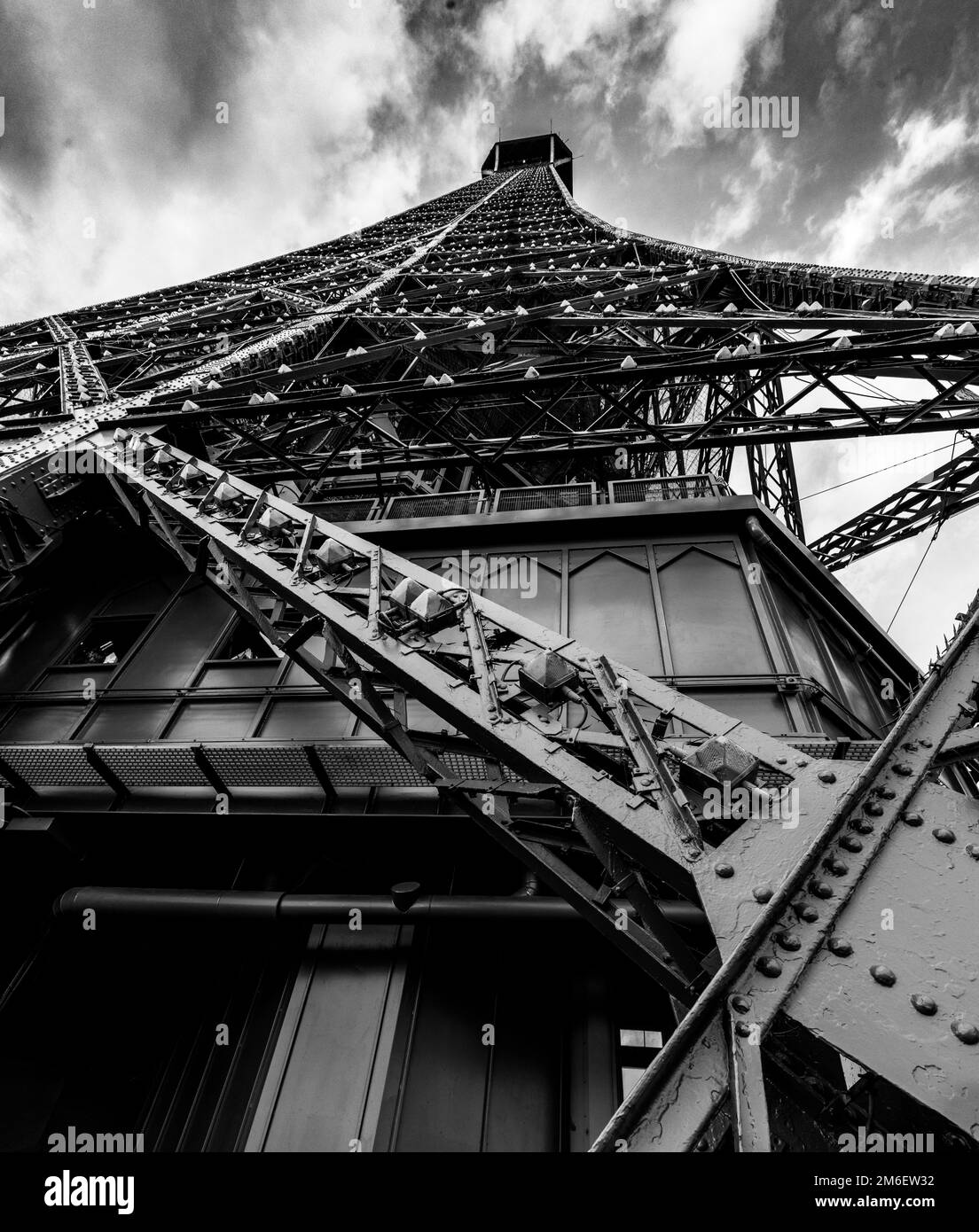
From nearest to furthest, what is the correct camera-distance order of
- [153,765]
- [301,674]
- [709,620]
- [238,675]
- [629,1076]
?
1. [629,1076]
2. [153,765]
3. [709,620]
4. [301,674]
5. [238,675]

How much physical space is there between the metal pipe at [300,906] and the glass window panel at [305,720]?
62.7 inches

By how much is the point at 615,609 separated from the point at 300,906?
4612 millimetres

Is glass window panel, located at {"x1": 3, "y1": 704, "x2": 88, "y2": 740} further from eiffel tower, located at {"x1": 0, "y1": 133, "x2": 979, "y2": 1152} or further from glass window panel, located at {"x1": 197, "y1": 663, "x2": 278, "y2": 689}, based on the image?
glass window panel, located at {"x1": 197, "y1": 663, "x2": 278, "y2": 689}

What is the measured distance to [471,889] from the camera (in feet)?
22.2

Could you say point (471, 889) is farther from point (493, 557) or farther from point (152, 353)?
point (152, 353)

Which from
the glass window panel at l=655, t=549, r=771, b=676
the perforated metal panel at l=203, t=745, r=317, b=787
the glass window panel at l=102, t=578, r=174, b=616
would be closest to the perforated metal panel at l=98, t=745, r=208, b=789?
the perforated metal panel at l=203, t=745, r=317, b=787

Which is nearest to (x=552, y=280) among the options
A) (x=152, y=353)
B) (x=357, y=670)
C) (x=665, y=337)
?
(x=665, y=337)

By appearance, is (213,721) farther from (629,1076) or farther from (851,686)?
(851,686)

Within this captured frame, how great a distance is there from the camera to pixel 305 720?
739 centimetres

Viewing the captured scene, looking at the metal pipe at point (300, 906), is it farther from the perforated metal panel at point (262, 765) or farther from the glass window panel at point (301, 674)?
the glass window panel at point (301, 674)

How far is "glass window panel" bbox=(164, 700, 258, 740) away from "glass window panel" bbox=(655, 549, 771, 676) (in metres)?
4.53

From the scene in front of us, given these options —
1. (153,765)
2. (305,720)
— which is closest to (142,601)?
(153,765)

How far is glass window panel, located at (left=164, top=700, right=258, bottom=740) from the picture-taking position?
24.7 feet
